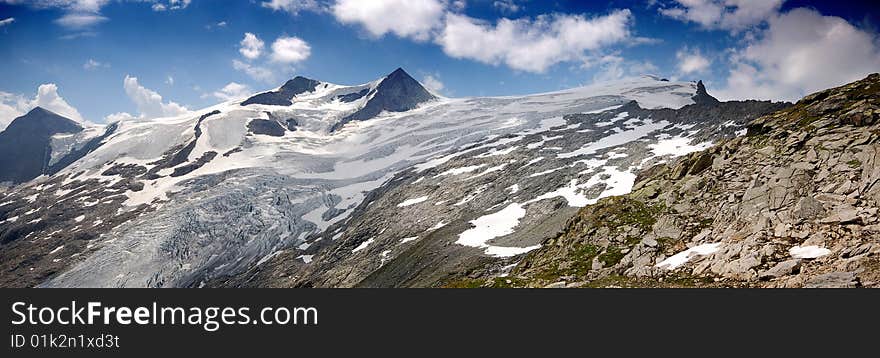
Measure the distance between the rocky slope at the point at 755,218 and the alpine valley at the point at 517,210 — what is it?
0.14m

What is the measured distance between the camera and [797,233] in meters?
25.6

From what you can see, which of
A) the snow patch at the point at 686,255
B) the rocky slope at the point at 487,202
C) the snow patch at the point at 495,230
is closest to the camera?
the snow patch at the point at 686,255

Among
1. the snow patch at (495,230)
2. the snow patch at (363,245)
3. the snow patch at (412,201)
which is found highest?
the snow patch at (412,201)

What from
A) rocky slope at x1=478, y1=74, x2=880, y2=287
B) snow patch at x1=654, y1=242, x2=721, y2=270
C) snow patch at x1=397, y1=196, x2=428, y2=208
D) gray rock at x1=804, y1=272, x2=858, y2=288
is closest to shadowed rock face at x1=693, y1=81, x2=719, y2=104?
snow patch at x1=397, y1=196, x2=428, y2=208

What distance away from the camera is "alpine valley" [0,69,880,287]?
27292 mm

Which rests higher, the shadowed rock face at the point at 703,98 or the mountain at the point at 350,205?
the shadowed rock face at the point at 703,98

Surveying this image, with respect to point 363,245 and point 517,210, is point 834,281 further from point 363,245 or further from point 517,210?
point 363,245

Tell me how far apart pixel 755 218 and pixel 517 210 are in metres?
36.3

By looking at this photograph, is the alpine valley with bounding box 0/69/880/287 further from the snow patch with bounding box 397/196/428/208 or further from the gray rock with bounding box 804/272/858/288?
the snow patch with bounding box 397/196/428/208

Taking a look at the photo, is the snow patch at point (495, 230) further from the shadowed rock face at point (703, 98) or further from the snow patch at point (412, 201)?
the shadowed rock face at point (703, 98)

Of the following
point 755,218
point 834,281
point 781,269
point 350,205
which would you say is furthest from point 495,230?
point 350,205

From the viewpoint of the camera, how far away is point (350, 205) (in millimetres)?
130250

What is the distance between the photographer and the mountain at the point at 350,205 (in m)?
63.1

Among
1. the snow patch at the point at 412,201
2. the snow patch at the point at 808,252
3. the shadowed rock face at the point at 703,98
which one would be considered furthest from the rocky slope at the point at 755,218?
the shadowed rock face at the point at 703,98
